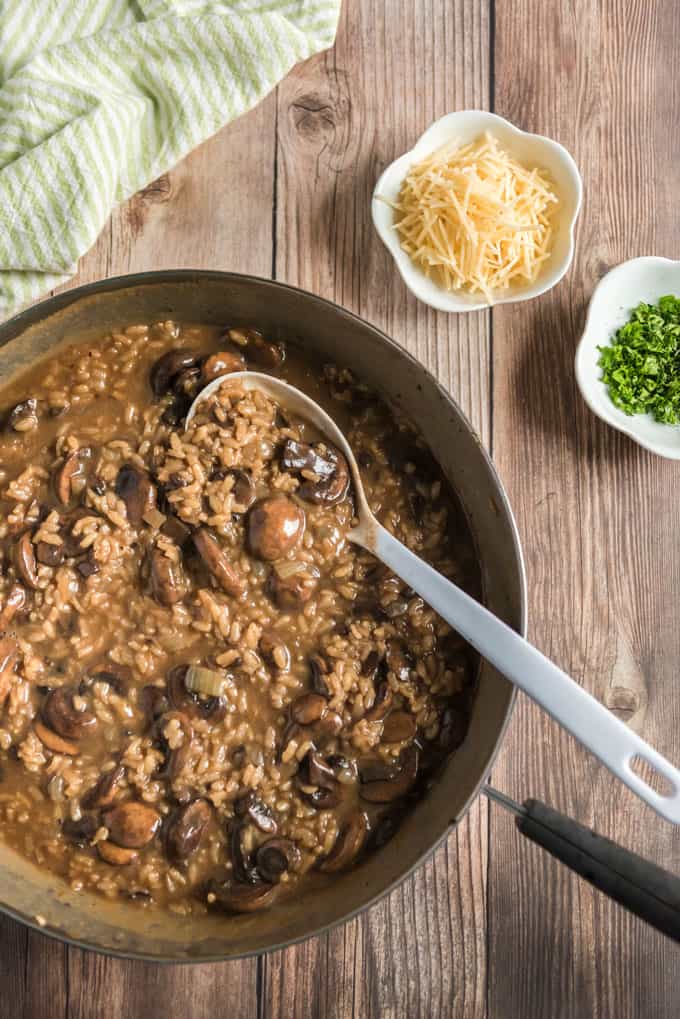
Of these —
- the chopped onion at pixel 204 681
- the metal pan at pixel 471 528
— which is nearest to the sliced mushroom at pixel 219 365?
the metal pan at pixel 471 528

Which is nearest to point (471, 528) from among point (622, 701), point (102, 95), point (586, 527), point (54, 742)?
point (586, 527)

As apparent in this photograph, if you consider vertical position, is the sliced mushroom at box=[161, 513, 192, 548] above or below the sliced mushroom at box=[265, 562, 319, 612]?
above

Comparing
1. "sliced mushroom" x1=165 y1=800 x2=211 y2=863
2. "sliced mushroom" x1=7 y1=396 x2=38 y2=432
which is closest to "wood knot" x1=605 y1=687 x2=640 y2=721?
"sliced mushroom" x1=165 y1=800 x2=211 y2=863

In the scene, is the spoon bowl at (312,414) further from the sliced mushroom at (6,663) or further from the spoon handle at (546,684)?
the sliced mushroom at (6,663)

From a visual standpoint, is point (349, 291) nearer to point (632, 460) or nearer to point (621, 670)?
point (632, 460)

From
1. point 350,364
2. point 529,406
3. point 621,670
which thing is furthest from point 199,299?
point 621,670

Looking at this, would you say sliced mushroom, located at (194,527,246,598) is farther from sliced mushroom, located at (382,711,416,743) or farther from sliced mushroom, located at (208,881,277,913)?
sliced mushroom, located at (208,881,277,913)

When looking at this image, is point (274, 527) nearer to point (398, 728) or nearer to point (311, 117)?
point (398, 728)
